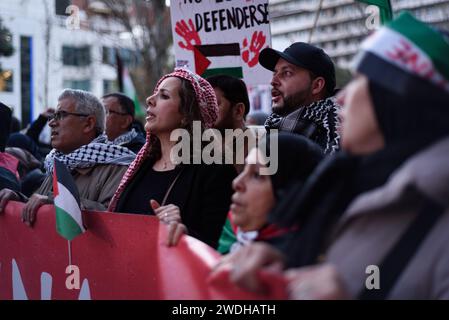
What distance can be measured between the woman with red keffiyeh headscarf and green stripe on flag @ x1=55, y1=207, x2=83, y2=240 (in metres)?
0.37

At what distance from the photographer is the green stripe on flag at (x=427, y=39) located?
178 centimetres

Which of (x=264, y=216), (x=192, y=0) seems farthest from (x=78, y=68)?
(x=264, y=216)

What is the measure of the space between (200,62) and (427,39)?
353 cm

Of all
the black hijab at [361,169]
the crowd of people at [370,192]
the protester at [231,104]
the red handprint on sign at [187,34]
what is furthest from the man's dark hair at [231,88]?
the black hijab at [361,169]

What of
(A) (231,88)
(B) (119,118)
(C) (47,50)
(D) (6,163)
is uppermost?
(C) (47,50)

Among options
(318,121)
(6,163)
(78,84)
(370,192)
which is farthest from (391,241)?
(78,84)

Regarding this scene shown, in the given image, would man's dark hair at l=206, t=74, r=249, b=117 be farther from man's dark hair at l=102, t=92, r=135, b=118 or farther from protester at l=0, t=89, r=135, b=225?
man's dark hair at l=102, t=92, r=135, b=118

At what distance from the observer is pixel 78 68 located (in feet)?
134

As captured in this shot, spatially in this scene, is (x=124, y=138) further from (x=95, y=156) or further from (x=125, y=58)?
(x=125, y=58)

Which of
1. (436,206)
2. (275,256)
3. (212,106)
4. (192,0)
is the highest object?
(192,0)

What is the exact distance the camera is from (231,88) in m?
4.71

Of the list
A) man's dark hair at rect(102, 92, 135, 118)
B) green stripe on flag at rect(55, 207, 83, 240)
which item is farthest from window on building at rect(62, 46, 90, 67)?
green stripe on flag at rect(55, 207, 83, 240)
